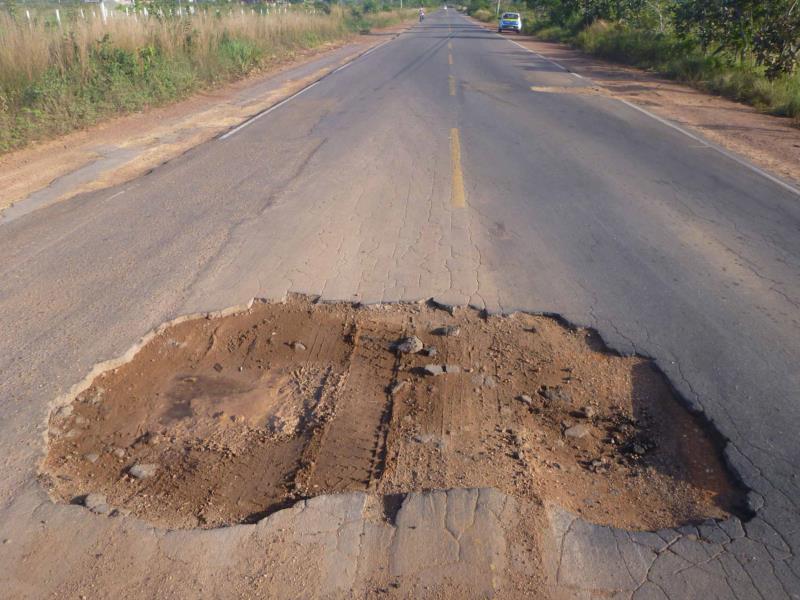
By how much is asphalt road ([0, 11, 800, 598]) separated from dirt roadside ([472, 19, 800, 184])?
747mm

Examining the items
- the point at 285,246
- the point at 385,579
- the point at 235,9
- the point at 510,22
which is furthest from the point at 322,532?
the point at 510,22

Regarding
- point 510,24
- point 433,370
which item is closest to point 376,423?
point 433,370

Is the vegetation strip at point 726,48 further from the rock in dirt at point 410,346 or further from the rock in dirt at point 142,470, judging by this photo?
the rock in dirt at point 142,470

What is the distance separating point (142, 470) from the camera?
3.68 meters

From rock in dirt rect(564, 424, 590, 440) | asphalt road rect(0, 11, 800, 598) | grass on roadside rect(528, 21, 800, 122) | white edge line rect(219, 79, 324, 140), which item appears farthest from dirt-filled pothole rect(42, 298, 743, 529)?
grass on roadside rect(528, 21, 800, 122)

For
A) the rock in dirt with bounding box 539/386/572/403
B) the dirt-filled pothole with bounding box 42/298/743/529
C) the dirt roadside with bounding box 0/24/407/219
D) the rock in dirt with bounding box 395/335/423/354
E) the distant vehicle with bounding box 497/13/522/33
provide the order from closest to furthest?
the dirt-filled pothole with bounding box 42/298/743/529 < the rock in dirt with bounding box 539/386/572/403 < the rock in dirt with bounding box 395/335/423/354 < the dirt roadside with bounding box 0/24/407/219 < the distant vehicle with bounding box 497/13/522/33

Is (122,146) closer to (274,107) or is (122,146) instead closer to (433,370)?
(274,107)

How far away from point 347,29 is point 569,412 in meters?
46.3

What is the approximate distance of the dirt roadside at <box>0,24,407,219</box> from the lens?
9.12 m

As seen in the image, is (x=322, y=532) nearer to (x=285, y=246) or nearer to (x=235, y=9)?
(x=285, y=246)

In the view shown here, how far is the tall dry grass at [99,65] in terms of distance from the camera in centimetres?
1255

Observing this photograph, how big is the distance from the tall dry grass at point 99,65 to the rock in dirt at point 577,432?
34.3 feet

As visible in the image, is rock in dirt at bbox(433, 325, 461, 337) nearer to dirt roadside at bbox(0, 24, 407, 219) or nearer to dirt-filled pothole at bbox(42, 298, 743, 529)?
dirt-filled pothole at bbox(42, 298, 743, 529)

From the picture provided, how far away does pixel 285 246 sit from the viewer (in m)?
6.76
